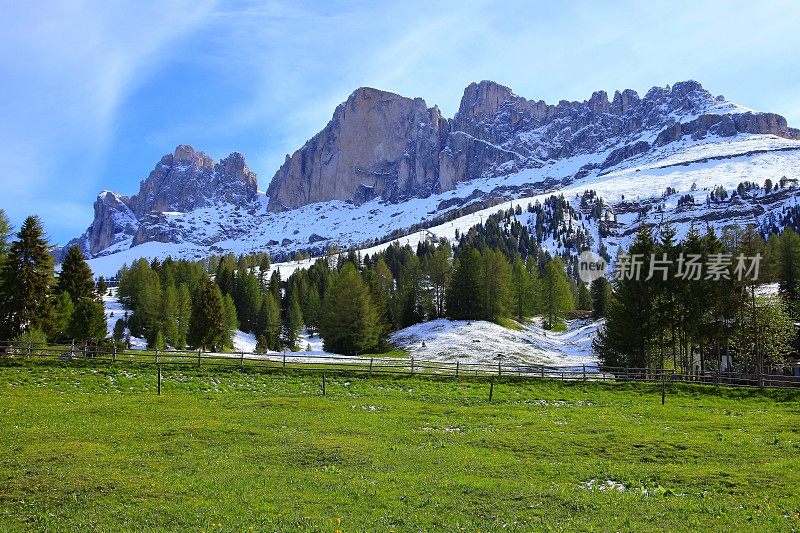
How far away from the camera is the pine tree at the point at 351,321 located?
2948 inches

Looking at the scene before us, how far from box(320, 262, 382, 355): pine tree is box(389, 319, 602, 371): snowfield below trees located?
228 inches

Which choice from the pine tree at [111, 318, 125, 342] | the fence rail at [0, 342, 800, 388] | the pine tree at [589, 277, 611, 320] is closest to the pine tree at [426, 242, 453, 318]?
the pine tree at [589, 277, 611, 320]

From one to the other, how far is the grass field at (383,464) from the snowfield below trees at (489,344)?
37.9 meters

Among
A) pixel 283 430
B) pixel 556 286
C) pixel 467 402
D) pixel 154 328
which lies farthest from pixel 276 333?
pixel 283 430

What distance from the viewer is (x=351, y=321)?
249 ft

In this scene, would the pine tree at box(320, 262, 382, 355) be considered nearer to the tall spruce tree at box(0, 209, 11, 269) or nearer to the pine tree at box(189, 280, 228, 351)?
the pine tree at box(189, 280, 228, 351)

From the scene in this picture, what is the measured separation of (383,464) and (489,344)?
60202 millimetres

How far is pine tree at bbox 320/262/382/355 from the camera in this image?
74875mm

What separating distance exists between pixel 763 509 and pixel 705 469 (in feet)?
12.9

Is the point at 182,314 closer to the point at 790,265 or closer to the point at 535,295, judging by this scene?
the point at 535,295

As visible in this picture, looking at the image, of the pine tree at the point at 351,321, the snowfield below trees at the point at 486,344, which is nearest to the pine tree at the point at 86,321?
the snowfield below trees at the point at 486,344

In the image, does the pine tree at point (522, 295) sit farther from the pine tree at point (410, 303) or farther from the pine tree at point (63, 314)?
the pine tree at point (63, 314)

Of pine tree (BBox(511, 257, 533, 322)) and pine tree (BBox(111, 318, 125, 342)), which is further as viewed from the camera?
pine tree (BBox(511, 257, 533, 322))

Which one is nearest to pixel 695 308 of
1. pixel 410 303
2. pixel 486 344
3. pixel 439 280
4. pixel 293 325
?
pixel 486 344
